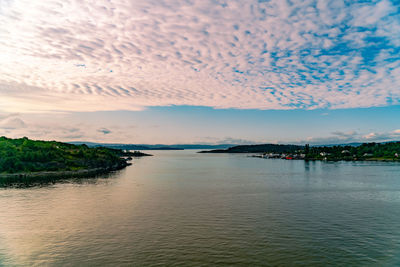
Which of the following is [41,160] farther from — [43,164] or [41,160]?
[43,164]

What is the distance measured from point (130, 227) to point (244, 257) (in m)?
20.5

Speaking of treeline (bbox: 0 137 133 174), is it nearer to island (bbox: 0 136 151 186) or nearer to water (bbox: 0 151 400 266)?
island (bbox: 0 136 151 186)

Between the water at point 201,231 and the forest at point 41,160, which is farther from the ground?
the forest at point 41,160

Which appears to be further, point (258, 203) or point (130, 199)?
point (130, 199)

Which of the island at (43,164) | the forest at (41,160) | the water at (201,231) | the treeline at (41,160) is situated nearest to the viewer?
the water at (201,231)

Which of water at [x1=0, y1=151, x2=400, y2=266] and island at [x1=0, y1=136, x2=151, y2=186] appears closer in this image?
water at [x1=0, y1=151, x2=400, y2=266]

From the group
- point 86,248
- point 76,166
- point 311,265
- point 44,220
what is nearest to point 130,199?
point 44,220

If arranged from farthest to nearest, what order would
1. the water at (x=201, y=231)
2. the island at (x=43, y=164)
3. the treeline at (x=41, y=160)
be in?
the treeline at (x=41, y=160) → the island at (x=43, y=164) → the water at (x=201, y=231)

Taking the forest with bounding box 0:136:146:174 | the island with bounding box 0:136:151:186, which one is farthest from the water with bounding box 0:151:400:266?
the forest with bounding box 0:136:146:174

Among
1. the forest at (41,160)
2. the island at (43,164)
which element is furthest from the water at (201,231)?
the forest at (41,160)

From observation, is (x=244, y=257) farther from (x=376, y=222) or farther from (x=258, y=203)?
(x=258, y=203)

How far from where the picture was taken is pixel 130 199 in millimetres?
69250

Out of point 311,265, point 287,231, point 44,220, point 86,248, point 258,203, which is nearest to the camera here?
point 311,265

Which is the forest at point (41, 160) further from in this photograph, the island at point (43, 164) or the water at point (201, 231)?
the water at point (201, 231)
